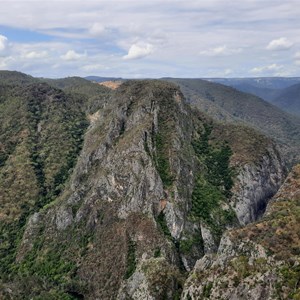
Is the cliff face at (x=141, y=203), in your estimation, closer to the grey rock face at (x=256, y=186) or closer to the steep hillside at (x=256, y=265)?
the grey rock face at (x=256, y=186)

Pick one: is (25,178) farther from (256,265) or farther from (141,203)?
(256,265)

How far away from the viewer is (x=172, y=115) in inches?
6742

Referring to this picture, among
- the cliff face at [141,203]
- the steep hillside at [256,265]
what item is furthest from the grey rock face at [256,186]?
the steep hillside at [256,265]

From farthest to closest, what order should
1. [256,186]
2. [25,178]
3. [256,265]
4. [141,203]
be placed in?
[25,178], [256,186], [141,203], [256,265]

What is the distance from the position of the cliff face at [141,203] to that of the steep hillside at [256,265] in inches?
582

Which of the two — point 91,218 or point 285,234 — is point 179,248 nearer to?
point 91,218

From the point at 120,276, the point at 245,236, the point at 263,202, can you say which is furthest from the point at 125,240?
the point at 263,202

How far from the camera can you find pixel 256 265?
257ft

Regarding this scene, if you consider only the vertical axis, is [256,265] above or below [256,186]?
above

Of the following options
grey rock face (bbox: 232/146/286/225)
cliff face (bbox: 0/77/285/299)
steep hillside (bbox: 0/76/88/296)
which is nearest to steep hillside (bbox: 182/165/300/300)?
cliff face (bbox: 0/77/285/299)

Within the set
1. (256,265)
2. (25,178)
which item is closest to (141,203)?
(25,178)

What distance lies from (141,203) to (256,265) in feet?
219

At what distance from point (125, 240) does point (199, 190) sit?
3577cm

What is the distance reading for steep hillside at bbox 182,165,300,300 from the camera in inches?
2864
